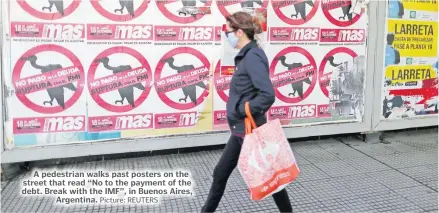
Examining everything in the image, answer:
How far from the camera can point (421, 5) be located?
5.63 m

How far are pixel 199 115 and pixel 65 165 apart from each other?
5.15ft

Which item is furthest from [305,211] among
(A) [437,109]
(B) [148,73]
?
(A) [437,109]

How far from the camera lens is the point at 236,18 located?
2963mm

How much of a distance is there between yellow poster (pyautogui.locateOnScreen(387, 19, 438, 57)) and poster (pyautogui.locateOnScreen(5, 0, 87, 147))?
388 cm

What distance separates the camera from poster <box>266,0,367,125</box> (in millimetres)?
5109

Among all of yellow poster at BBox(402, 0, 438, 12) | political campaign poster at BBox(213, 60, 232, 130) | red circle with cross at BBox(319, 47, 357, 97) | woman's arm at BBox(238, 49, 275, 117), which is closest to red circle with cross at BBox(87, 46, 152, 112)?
political campaign poster at BBox(213, 60, 232, 130)

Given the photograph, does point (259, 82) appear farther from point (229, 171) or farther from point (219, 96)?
point (219, 96)

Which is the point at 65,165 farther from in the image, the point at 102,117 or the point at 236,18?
the point at 236,18

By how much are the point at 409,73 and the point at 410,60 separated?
6.9 inches

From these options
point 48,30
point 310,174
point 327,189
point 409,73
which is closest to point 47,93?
point 48,30

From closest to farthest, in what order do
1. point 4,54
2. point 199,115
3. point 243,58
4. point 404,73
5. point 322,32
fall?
point 243,58 → point 4,54 → point 199,115 → point 322,32 → point 404,73

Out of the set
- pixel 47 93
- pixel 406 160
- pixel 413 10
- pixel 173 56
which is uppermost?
pixel 413 10

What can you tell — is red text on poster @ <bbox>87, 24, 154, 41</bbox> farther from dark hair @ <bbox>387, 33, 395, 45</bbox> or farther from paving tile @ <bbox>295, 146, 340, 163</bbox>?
dark hair @ <bbox>387, 33, 395, 45</bbox>

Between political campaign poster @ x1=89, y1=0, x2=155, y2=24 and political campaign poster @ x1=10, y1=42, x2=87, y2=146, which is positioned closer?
political campaign poster @ x1=10, y1=42, x2=87, y2=146
